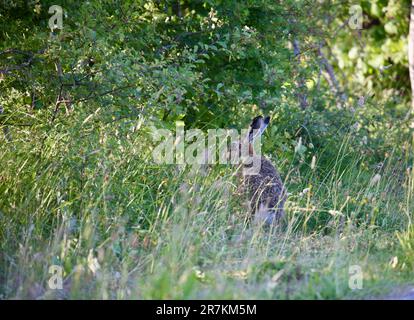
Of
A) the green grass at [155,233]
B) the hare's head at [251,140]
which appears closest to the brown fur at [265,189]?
the green grass at [155,233]

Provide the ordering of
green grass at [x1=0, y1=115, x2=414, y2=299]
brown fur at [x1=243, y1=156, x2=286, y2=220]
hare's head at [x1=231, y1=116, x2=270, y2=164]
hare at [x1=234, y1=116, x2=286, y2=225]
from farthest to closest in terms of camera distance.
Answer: hare's head at [x1=231, y1=116, x2=270, y2=164]
brown fur at [x1=243, y1=156, x2=286, y2=220]
hare at [x1=234, y1=116, x2=286, y2=225]
green grass at [x1=0, y1=115, x2=414, y2=299]

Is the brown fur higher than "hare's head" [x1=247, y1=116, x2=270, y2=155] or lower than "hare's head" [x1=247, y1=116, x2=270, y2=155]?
lower

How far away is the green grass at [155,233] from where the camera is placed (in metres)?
4.52

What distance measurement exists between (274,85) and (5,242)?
12.5 feet

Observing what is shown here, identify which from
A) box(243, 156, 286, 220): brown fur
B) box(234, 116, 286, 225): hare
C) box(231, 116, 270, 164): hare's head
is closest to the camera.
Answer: box(234, 116, 286, 225): hare

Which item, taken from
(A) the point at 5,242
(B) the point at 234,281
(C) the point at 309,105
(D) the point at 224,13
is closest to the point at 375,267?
(B) the point at 234,281

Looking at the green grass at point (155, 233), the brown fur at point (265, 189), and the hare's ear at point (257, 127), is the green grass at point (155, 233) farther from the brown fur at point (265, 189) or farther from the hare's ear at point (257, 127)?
the hare's ear at point (257, 127)

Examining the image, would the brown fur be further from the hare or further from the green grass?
the green grass

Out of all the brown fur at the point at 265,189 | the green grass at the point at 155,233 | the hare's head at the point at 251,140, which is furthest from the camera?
the hare's head at the point at 251,140

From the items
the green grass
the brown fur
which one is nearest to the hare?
the brown fur

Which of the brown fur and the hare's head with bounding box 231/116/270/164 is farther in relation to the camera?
the hare's head with bounding box 231/116/270/164

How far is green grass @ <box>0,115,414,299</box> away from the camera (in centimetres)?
452

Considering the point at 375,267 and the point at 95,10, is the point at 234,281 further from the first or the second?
the point at 95,10

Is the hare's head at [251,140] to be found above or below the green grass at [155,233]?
above
